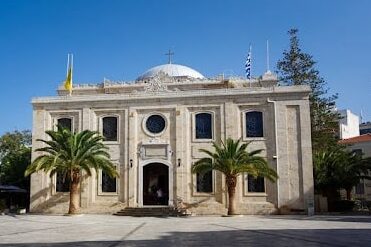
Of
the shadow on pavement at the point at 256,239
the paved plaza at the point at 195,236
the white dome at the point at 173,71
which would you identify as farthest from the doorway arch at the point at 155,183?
the shadow on pavement at the point at 256,239

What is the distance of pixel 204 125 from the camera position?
2956 centimetres

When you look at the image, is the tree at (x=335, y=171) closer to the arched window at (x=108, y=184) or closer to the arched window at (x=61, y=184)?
the arched window at (x=108, y=184)

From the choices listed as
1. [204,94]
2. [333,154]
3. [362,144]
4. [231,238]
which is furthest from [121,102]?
[362,144]

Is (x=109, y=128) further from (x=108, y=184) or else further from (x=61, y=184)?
(x=61, y=184)

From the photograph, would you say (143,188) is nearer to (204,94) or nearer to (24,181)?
(204,94)

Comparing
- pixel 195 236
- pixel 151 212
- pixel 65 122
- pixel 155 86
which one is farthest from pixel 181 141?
pixel 195 236

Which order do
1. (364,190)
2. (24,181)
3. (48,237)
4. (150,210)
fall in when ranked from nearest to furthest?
(48,237) → (150,210) → (24,181) → (364,190)

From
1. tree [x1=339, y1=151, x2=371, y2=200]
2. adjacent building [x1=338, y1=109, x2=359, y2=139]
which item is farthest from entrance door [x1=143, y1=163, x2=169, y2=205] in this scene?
adjacent building [x1=338, y1=109, x2=359, y2=139]

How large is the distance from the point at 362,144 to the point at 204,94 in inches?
961

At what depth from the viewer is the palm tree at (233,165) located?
25797 millimetres

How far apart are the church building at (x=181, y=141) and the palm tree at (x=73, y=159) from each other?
2.00 meters

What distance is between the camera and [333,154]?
31578 millimetres

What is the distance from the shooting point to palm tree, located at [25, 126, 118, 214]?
26688 mm

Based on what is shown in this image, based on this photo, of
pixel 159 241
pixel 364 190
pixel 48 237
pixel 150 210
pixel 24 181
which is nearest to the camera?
pixel 159 241
